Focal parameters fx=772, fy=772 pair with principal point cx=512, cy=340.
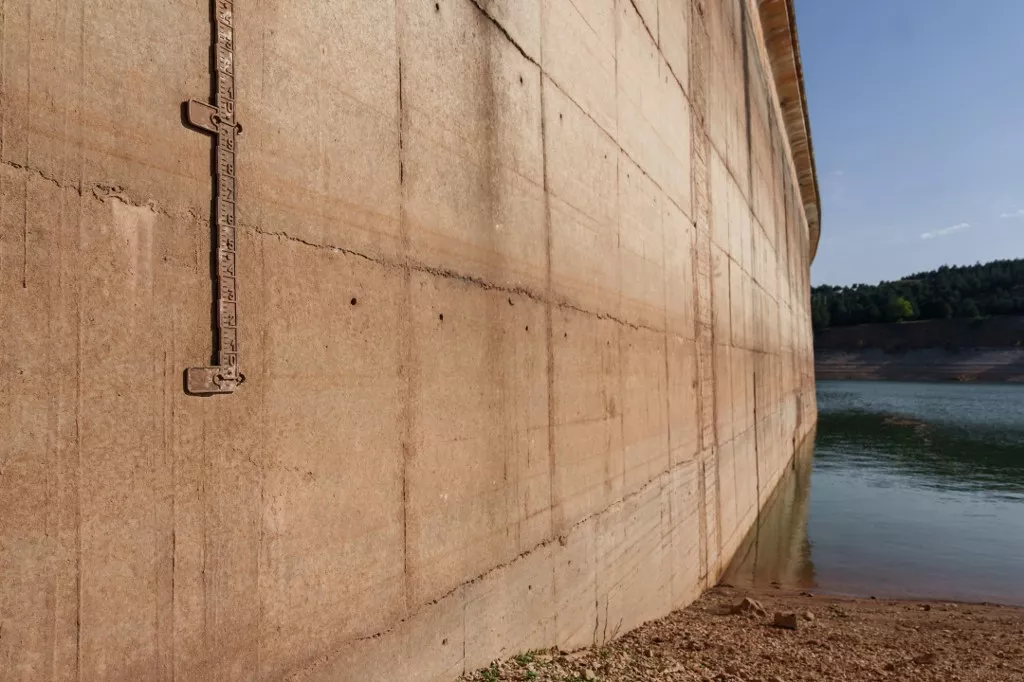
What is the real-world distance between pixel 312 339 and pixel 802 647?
5722 millimetres

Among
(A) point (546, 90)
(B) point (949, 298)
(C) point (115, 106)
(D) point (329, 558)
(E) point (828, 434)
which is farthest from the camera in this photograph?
(B) point (949, 298)

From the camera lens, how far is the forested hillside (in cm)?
9150

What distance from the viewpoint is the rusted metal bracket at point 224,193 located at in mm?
2416

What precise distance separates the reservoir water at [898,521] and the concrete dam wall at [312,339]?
6.25 metres

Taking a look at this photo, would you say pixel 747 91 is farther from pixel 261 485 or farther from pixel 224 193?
pixel 261 485

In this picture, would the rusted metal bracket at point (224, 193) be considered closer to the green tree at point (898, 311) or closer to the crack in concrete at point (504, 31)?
the crack in concrete at point (504, 31)

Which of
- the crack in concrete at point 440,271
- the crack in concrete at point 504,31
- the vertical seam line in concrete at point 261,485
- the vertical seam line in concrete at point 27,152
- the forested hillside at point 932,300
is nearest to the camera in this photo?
the vertical seam line in concrete at point 27,152

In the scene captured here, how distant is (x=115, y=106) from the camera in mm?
2174

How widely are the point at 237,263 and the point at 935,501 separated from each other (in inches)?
702

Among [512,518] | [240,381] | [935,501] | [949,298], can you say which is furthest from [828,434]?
[949,298]

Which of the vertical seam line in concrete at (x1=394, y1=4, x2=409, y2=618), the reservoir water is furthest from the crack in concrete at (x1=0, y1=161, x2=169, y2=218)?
the reservoir water

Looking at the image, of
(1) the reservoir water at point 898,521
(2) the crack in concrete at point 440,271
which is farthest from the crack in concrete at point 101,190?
(1) the reservoir water at point 898,521

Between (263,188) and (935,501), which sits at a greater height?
(263,188)

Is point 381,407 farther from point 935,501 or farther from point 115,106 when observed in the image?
point 935,501
